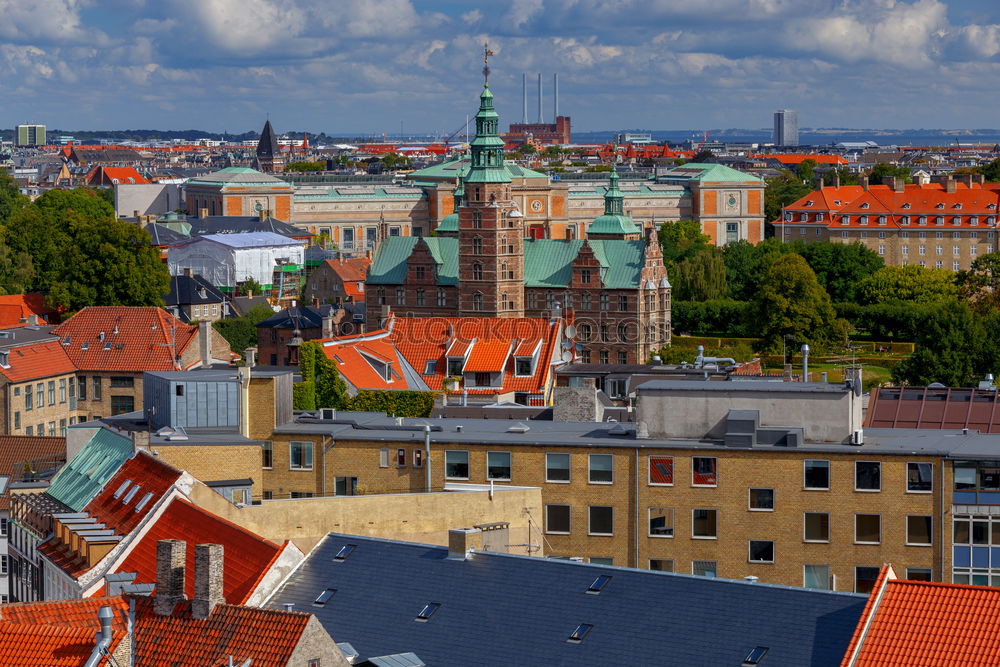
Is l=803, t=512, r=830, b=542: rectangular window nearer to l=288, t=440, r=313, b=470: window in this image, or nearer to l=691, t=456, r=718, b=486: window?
l=691, t=456, r=718, b=486: window

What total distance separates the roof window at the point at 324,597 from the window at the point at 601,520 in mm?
13666

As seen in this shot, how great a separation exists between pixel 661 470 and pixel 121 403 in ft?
143

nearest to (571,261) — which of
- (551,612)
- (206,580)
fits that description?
(551,612)

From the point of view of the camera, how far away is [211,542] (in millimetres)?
41750

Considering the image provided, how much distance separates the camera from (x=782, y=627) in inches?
1395

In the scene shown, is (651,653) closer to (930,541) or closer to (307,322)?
(930,541)

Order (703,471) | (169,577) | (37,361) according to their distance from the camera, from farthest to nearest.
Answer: (37,361) < (703,471) < (169,577)

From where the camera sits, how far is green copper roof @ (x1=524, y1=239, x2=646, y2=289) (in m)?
118

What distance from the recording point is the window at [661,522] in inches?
2051

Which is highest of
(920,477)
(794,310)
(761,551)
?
(920,477)

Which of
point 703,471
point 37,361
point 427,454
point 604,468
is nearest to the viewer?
point 703,471

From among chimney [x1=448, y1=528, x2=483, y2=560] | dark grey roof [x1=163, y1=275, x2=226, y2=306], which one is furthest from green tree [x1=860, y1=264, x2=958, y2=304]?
chimney [x1=448, y1=528, x2=483, y2=560]

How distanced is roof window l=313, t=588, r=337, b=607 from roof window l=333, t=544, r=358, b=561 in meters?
1.25

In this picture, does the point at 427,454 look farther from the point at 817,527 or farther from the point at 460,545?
the point at 460,545
